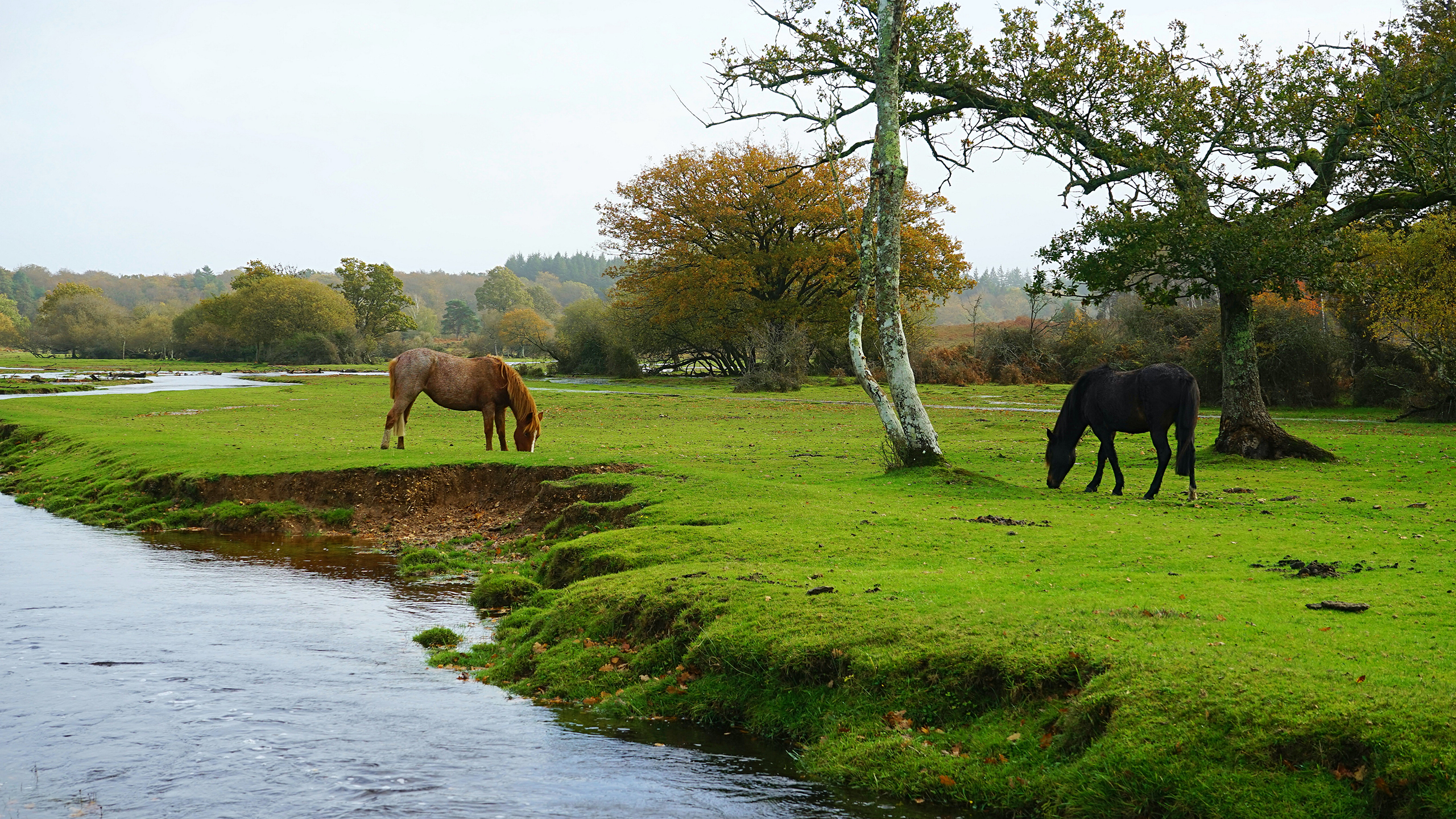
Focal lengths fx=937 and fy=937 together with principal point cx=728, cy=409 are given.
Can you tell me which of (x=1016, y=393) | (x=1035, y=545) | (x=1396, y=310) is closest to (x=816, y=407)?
(x=1016, y=393)

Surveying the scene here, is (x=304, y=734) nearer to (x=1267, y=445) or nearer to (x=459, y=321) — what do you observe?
(x=1267, y=445)

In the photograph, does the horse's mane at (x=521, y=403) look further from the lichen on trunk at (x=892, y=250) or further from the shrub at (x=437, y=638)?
the shrub at (x=437, y=638)

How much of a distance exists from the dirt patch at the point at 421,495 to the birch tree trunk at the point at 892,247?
4958 mm

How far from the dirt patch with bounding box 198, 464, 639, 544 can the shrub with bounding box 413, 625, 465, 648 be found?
5312 millimetres

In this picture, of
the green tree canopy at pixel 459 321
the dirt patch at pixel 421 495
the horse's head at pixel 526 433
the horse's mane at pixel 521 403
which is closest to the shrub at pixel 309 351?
the green tree canopy at pixel 459 321

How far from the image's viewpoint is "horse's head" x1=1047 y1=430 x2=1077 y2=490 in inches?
634

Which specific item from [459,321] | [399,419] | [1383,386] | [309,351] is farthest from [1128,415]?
[459,321]

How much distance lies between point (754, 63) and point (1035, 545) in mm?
11939

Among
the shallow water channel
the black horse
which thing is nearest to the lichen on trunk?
the black horse

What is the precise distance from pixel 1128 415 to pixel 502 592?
412 inches

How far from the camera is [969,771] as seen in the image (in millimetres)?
6062

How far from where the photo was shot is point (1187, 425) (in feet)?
48.8

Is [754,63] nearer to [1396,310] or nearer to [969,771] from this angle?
[969,771]

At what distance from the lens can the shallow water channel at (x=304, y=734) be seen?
19.5 feet
